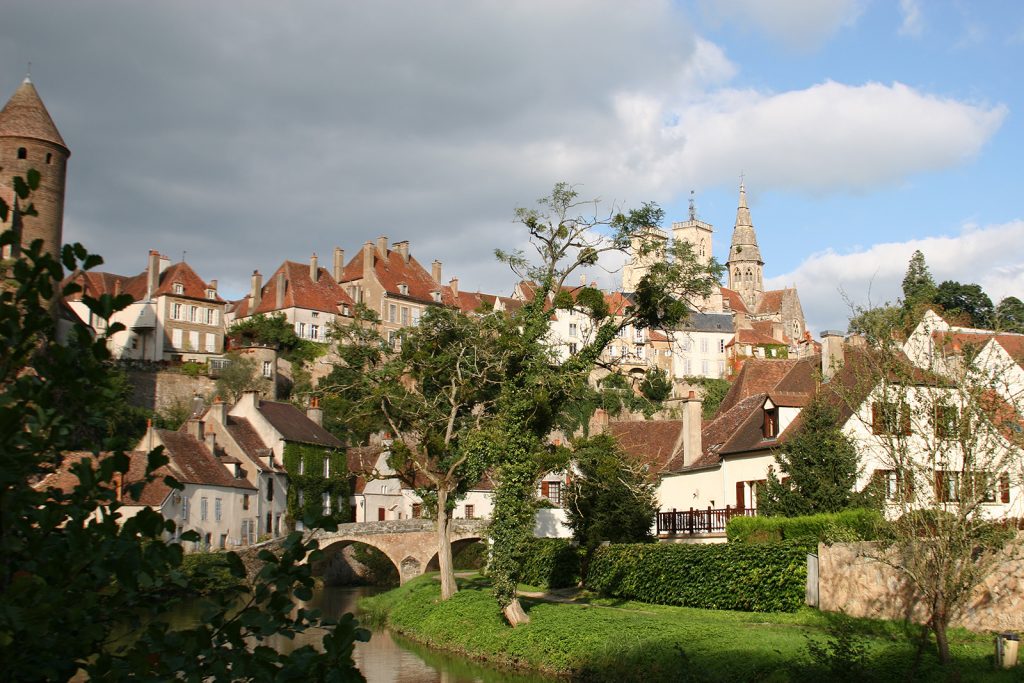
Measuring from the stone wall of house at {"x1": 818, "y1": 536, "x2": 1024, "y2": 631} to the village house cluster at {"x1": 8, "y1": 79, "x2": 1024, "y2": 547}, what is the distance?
1.80 meters

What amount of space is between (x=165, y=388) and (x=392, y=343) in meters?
39.1

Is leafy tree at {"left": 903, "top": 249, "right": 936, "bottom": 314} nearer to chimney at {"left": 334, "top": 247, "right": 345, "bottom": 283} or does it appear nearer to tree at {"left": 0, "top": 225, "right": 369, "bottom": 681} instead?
chimney at {"left": 334, "top": 247, "right": 345, "bottom": 283}

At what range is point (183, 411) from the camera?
234ft

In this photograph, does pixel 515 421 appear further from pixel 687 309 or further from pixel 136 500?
pixel 136 500

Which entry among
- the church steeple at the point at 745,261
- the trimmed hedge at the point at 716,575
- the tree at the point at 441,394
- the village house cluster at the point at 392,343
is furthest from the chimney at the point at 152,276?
the church steeple at the point at 745,261

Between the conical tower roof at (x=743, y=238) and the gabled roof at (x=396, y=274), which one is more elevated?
the conical tower roof at (x=743, y=238)

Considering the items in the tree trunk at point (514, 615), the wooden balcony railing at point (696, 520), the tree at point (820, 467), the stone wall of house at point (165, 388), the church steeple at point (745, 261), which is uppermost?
the church steeple at point (745, 261)

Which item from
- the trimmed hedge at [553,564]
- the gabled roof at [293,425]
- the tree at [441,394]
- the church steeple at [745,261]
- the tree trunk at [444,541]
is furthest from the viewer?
the church steeple at [745,261]

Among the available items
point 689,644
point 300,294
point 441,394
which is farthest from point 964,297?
point 689,644

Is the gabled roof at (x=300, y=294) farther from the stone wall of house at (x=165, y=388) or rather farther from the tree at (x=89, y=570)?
the tree at (x=89, y=570)

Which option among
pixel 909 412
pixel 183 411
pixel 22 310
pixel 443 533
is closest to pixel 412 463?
pixel 443 533

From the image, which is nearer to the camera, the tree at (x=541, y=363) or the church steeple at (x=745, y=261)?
the tree at (x=541, y=363)

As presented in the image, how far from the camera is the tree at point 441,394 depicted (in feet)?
108

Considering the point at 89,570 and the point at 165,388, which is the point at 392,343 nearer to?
the point at 89,570
